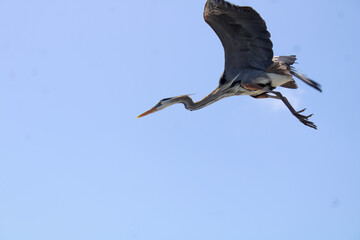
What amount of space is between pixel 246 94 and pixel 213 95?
3.19 ft

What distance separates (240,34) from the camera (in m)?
8.64

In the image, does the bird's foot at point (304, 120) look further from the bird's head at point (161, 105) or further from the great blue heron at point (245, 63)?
the bird's head at point (161, 105)

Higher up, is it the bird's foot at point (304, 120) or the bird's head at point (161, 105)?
the bird's head at point (161, 105)

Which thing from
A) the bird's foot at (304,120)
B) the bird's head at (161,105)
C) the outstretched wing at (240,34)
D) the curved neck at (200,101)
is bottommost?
the bird's foot at (304,120)

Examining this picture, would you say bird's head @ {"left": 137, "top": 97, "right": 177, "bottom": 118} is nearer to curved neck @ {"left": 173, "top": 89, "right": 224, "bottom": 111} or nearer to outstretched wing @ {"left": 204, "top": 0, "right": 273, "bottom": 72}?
curved neck @ {"left": 173, "top": 89, "right": 224, "bottom": 111}

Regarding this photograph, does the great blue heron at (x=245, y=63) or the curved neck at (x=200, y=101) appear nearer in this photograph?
the great blue heron at (x=245, y=63)

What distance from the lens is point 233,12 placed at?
26.5 ft

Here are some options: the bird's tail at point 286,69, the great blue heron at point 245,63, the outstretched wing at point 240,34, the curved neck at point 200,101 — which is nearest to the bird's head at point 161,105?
the great blue heron at point 245,63

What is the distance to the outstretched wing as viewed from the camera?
8.12 meters

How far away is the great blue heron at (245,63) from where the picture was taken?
8374 mm

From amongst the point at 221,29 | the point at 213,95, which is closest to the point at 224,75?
the point at 213,95

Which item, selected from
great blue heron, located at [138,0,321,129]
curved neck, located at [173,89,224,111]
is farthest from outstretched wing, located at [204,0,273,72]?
curved neck, located at [173,89,224,111]

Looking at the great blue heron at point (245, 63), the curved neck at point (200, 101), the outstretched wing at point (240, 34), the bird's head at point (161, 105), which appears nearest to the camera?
the outstretched wing at point (240, 34)

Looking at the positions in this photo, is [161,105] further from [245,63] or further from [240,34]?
[240,34]
